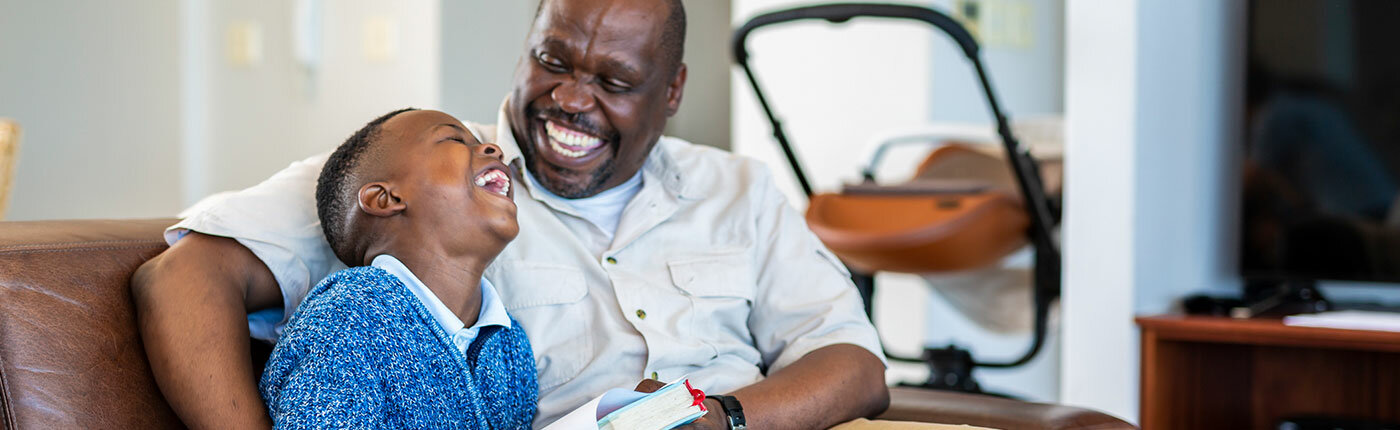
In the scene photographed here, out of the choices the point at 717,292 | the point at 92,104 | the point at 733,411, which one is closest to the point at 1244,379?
the point at 717,292

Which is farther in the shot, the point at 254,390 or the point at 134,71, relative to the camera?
the point at 134,71

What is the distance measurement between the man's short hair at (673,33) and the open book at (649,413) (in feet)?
1.97

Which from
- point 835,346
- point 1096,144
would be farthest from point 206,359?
point 1096,144

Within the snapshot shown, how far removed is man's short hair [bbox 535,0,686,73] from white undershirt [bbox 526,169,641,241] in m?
0.15

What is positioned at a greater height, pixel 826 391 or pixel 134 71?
pixel 134 71

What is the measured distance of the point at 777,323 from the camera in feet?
5.36

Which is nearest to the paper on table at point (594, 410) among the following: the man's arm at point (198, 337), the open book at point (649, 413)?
the open book at point (649, 413)

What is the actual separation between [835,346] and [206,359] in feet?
2.40

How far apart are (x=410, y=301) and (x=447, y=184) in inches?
5.2

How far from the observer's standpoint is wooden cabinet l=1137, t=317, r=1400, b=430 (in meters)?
2.28

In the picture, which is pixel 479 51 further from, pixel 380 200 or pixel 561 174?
pixel 380 200

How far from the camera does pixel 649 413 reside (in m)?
1.14

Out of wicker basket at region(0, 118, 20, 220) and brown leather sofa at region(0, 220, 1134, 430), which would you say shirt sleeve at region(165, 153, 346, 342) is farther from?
wicker basket at region(0, 118, 20, 220)

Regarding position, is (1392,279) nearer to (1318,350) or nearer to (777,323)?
(1318,350)
